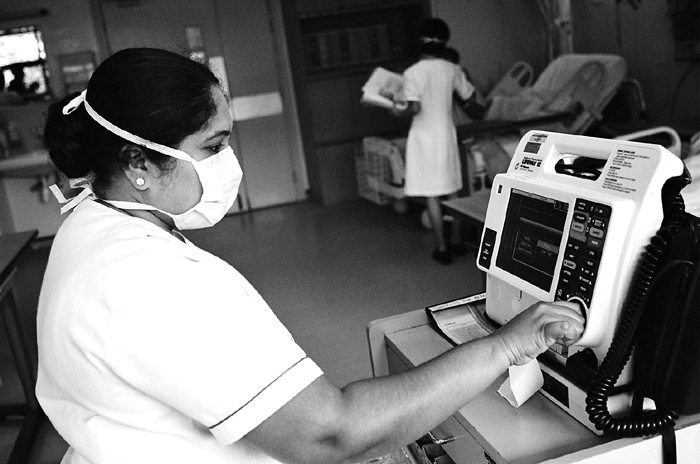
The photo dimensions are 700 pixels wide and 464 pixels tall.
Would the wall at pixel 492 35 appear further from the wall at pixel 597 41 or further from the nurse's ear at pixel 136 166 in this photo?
the nurse's ear at pixel 136 166

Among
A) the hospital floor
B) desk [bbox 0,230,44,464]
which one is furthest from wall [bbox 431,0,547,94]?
desk [bbox 0,230,44,464]

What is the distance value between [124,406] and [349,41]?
557 centimetres

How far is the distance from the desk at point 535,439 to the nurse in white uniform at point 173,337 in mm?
126

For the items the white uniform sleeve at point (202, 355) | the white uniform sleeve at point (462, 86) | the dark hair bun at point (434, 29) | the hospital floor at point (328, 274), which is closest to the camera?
the white uniform sleeve at point (202, 355)

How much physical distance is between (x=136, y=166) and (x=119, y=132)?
0.06 metres

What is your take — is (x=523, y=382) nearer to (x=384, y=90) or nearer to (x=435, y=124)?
(x=435, y=124)

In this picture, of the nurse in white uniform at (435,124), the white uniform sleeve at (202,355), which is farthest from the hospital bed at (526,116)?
the white uniform sleeve at (202,355)

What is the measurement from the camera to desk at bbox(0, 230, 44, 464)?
9.10 feet

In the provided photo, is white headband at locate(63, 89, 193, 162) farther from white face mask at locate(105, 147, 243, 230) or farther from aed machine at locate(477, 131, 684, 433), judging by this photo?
aed machine at locate(477, 131, 684, 433)

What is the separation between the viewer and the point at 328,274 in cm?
448

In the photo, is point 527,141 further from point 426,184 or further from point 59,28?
point 59,28

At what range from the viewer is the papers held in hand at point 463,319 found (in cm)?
135

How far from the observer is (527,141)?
1.25 metres

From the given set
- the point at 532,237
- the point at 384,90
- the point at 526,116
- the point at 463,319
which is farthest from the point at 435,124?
the point at 532,237
